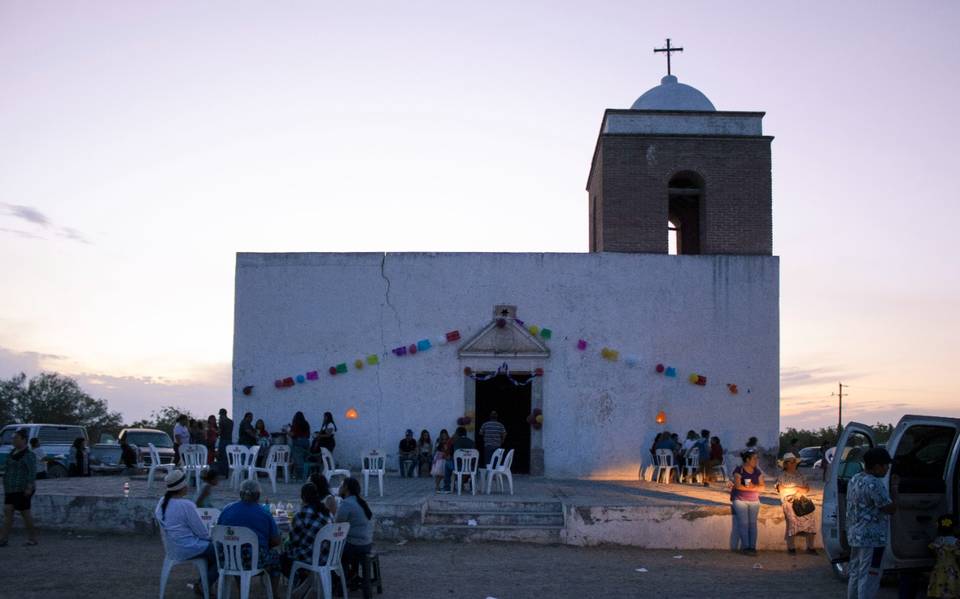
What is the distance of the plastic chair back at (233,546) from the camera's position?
26.1 ft

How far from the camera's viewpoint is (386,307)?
18.9 metres

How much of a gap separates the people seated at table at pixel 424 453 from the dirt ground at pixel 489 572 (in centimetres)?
548

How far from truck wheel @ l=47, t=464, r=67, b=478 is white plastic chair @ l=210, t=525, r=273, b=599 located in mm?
14453

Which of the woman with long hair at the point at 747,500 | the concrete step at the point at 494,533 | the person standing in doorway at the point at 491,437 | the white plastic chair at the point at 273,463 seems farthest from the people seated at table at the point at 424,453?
the woman with long hair at the point at 747,500

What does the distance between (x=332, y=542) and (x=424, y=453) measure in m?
9.95

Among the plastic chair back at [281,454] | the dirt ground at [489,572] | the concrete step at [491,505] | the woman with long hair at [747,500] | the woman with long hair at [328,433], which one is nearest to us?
the dirt ground at [489,572]

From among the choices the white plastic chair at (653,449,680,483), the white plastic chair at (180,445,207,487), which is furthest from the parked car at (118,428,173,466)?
the white plastic chair at (653,449,680,483)

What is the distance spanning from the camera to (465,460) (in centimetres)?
1483

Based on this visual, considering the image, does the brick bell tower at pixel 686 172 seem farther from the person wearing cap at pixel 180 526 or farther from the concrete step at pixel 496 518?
the person wearing cap at pixel 180 526

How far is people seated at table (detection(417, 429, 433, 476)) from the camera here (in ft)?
59.7

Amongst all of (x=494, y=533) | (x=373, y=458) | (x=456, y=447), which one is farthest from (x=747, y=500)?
(x=373, y=458)

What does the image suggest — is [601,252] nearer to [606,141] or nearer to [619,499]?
[606,141]

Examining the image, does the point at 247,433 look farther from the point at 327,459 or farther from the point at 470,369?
the point at 470,369

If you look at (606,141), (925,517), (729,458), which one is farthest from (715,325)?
(925,517)
